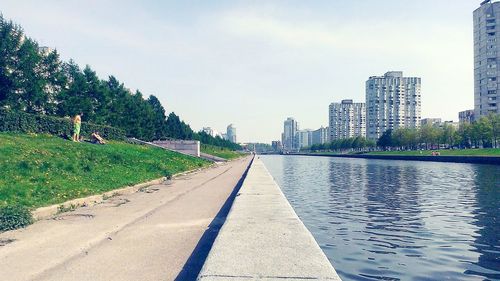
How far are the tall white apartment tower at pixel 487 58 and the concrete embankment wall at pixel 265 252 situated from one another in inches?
6177

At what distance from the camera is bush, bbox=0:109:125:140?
28500mm

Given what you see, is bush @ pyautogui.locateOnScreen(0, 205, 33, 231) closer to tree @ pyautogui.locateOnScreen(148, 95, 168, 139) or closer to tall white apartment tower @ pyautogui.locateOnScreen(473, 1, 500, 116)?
tree @ pyautogui.locateOnScreen(148, 95, 168, 139)

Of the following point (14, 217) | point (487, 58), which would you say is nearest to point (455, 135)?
point (487, 58)

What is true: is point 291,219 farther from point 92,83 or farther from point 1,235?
point 92,83

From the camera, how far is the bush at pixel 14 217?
428 inches

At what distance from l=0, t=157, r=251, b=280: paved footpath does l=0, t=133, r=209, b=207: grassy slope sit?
188 centimetres

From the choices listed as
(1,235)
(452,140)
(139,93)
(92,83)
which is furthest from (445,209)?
(452,140)

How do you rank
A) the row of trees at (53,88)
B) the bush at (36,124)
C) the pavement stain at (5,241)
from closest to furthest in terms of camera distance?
1. the pavement stain at (5,241)
2. the bush at (36,124)
3. the row of trees at (53,88)

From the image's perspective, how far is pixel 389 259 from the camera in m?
→ 9.73

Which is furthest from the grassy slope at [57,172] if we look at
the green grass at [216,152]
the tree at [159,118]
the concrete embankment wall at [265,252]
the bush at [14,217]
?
the green grass at [216,152]

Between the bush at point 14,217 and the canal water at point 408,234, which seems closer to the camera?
the canal water at point 408,234

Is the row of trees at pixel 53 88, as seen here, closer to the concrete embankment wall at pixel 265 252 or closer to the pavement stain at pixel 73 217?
the pavement stain at pixel 73 217

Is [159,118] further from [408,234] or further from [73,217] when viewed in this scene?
[408,234]

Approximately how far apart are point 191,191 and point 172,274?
14.6m
